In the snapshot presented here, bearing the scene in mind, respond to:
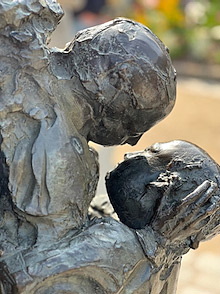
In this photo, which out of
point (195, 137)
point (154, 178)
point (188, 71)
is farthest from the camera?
point (188, 71)

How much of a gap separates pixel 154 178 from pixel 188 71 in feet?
18.0

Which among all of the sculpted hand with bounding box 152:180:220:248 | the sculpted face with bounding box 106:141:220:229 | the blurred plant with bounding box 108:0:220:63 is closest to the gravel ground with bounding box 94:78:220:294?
the blurred plant with bounding box 108:0:220:63

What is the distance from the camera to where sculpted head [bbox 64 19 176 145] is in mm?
1376

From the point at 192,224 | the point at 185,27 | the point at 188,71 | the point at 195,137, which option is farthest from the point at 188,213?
the point at 185,27

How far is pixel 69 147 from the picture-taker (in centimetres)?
135

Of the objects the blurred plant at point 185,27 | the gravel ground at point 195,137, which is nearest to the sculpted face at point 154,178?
the gravel ground at point 195,137

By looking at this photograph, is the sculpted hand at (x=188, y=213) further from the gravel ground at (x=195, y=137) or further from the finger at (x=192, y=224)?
A: the gravel ground at (x=195, y=137)

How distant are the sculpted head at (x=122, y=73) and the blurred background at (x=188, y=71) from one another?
1.72 metres

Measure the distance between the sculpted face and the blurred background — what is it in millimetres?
1519

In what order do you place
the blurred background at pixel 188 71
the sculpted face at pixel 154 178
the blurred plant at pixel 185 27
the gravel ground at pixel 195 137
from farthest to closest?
1. the blurred plant at pixel 185 27
2. the blurred background at pixel 188 71
3. the gravel ground at pixel 195 137
4. the sculpted face at pixel 154 178

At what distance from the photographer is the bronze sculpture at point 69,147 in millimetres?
1308

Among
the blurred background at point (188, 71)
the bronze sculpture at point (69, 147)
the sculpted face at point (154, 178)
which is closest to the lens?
the bronze sculpture at point (69, 147)

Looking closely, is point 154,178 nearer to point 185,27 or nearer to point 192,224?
point 192,224

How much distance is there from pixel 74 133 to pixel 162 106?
22cm
